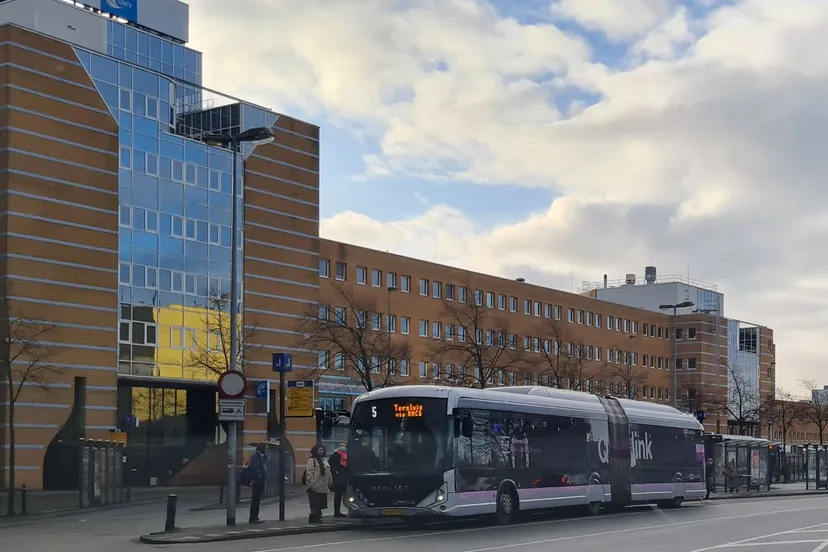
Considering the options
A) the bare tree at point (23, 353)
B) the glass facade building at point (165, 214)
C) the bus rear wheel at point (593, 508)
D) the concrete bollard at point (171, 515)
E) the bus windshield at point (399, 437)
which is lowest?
the bus rear wheel at point (593, 508)

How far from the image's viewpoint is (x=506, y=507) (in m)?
26.9

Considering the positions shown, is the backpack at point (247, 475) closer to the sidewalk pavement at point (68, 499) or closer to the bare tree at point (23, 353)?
the sidewalk pavement at point (68, 499)

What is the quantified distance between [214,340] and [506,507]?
33359 mm

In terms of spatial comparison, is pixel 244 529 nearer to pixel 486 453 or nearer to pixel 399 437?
pixel 399 437

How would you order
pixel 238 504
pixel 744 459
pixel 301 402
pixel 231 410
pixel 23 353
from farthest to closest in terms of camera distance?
pixel 744 459 < pixel 23 353 < pixel 238 504 < pixel 301 402 < pixel 231 410

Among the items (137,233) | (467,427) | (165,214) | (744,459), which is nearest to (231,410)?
(467,427)

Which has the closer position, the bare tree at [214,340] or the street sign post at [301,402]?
the street sign post at [301,402]

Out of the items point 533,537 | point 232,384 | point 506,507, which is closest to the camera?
point 533,537

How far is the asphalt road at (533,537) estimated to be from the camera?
20.6m

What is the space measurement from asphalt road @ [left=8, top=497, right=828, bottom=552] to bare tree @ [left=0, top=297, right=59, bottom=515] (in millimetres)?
12976

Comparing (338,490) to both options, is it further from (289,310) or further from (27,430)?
(289,310)

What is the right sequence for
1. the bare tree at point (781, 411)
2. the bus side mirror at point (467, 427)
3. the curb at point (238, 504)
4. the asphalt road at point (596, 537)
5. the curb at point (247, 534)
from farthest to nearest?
the bare tree at point (781, 411)
the curb at point (238, 504)
the bus side mirror at point (467, 427)
the curb at point (247, 534)
the asphalt road at point (596, 537)

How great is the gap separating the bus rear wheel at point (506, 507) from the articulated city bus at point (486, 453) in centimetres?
2

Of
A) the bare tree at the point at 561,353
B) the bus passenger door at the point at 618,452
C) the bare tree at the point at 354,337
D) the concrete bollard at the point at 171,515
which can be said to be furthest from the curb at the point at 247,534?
the bare tree at the point at 561,353
